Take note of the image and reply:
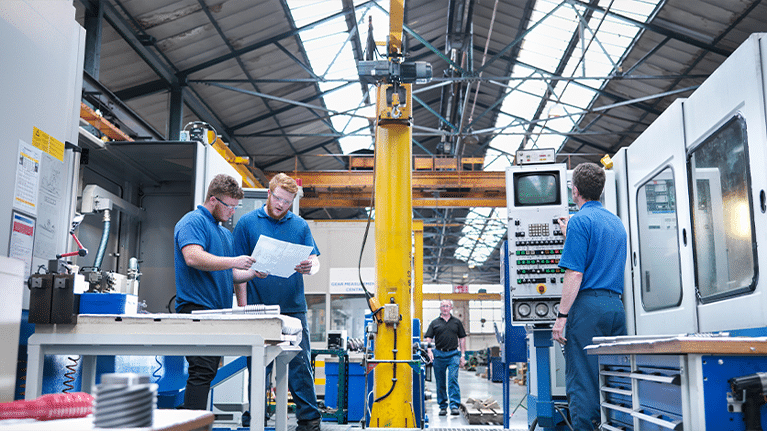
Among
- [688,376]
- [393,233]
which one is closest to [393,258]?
[393,233]

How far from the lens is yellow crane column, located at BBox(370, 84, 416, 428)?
16.8ft

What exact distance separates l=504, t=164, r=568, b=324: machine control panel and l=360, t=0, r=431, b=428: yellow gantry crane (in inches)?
35.2

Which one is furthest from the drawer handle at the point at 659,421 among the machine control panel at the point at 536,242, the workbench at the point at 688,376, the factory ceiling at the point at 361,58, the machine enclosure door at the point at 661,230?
the factory ceiling at the point at 361,58

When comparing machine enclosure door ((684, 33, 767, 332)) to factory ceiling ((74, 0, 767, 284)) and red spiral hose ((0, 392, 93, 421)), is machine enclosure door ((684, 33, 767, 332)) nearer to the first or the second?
red spiral hose ((0, 392, 93, 421))

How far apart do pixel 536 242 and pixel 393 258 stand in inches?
46.6

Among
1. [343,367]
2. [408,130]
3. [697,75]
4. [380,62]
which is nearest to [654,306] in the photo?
[408,130]

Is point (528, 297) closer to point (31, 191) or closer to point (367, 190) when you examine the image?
point (31, 191)

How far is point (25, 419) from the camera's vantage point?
1.24 meters

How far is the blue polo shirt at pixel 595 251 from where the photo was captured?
3309mm

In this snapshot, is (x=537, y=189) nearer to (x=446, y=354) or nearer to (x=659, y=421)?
(x=659, y=421)

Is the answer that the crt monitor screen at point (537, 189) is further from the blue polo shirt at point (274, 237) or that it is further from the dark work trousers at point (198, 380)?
the dark work trousers at point (198, 380)

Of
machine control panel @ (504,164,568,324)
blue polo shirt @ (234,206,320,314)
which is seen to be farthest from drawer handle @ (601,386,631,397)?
machine control panel @ (504,164,568,324)

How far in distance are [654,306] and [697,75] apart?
769 centimetres

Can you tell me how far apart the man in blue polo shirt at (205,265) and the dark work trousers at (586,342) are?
169cm
